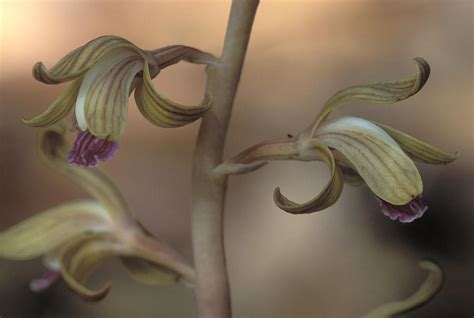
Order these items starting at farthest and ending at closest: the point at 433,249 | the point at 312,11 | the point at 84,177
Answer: the point at 312,11, the point at 433,249, the point at 84,177

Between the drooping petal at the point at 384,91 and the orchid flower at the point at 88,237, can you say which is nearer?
the drooping petal at the point at 384,91

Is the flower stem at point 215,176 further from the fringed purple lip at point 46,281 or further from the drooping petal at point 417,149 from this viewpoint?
the fringed purple lip at point 46,281

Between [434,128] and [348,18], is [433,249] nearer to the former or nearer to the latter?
[434,128]

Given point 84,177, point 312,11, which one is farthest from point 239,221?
point 84,177

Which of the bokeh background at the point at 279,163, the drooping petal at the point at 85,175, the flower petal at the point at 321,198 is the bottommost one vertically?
the bokeh background at the point at 279,163

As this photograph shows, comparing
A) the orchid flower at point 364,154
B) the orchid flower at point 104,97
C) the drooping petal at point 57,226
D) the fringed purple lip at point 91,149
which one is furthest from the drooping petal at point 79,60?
the drooping petal at point 57,226

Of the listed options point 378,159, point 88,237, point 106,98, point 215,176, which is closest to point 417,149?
point 378,159
